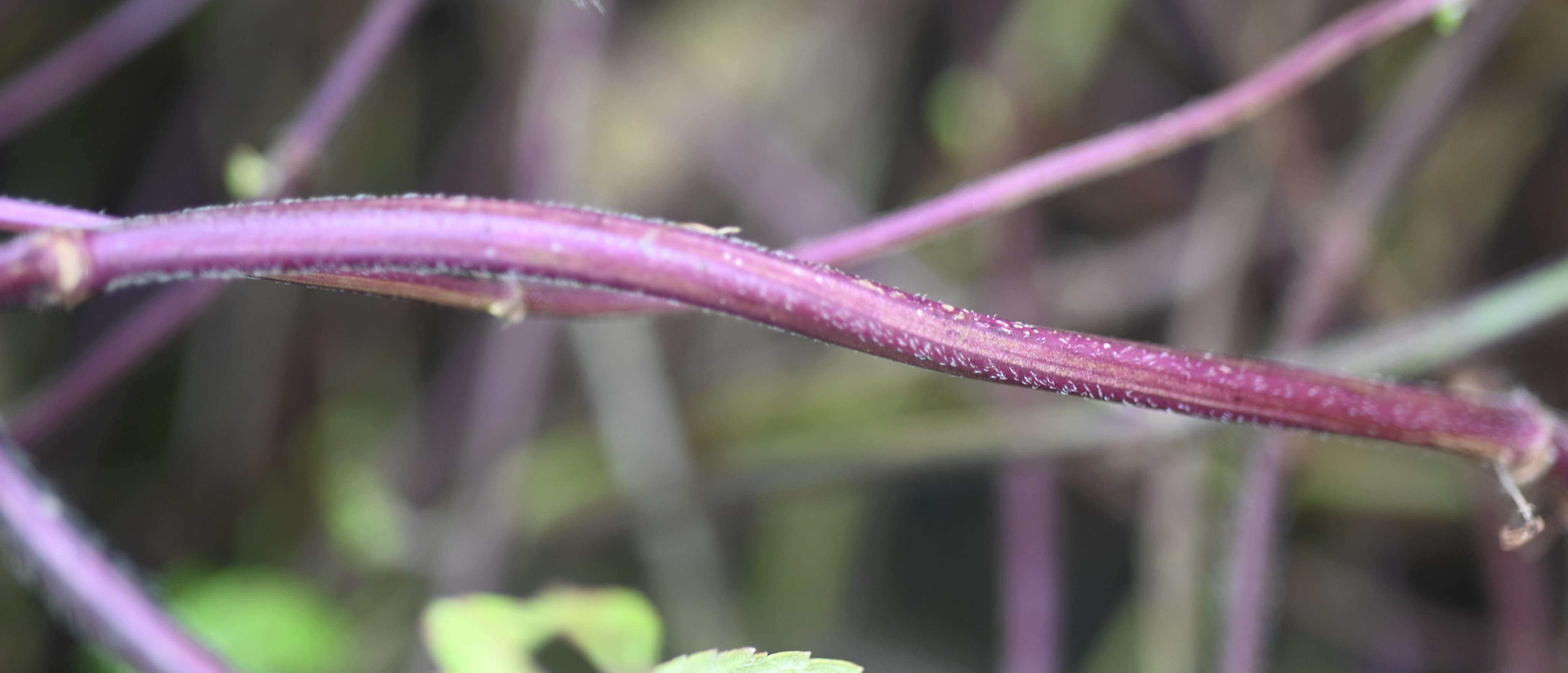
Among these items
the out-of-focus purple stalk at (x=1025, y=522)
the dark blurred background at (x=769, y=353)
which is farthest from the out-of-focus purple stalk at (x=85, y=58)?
the out-of-focus purple stalk at (x=1025, y=522)

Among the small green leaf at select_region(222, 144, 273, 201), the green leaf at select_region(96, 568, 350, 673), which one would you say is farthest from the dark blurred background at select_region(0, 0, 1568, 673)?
the small green leaf at select_region(222, 144, 273, 201)

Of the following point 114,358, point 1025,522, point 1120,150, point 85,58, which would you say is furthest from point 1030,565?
point 85,58

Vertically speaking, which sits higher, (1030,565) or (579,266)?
(1030,565)

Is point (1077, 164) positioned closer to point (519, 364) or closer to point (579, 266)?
point (579, 266)

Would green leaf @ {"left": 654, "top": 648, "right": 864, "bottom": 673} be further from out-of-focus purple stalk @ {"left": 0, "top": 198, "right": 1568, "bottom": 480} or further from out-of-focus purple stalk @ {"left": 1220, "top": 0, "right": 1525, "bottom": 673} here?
out-of-focus purple stalk @ {"left": 1220, "top": 0, "right": 1525, "bottom": 673}

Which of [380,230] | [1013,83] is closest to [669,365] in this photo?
[1013,83]

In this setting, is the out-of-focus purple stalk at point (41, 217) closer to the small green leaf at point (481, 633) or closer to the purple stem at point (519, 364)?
the small green leaf at point (481, 633)
